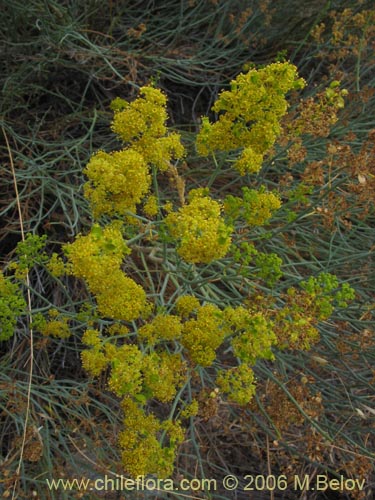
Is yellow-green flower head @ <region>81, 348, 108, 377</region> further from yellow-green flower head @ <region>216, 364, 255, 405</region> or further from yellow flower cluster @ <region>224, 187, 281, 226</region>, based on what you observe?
yellow flower cluster @ <region>224, 187, 281, 226</region>

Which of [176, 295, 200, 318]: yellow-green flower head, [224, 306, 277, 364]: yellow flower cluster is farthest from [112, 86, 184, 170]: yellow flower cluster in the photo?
[224, 306, 277, 364]: yellow flower cluster

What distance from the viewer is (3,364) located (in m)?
2.89

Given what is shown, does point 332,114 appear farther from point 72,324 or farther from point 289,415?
point 72,324

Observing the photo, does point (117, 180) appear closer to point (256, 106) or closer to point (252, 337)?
point (256, 106)

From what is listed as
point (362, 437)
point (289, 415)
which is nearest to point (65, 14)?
point (289, 415)

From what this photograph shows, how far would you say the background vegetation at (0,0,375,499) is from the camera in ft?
8.86

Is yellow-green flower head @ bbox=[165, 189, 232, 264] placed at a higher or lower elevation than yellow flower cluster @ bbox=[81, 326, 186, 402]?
higher

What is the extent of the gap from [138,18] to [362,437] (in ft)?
9.86

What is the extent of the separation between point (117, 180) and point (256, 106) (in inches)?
21.2

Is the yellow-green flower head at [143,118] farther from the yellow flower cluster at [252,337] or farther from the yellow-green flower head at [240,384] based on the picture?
the yellow-green flower head at [240,384]

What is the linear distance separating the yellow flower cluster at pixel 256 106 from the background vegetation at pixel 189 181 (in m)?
0.63

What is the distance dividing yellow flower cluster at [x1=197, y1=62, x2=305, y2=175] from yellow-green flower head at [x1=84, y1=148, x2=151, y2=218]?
1.09 ft

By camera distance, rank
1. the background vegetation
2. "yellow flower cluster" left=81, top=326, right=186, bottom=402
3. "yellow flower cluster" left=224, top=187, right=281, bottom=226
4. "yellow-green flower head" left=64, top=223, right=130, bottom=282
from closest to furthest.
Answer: "yellow-green flower head" left=64, top=223, right=130, bottom=282 < "yellow flower cluster" left=81, top=326, right=186, bottom=402 < "yellow flower cluster" left=224, top=187, right=281, bottom=226 < the background vegetation

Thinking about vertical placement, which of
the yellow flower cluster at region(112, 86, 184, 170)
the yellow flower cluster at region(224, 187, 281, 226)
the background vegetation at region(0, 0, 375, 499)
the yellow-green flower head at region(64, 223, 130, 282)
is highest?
the yellow flower cluster at region(112, 86, 184, 170)
